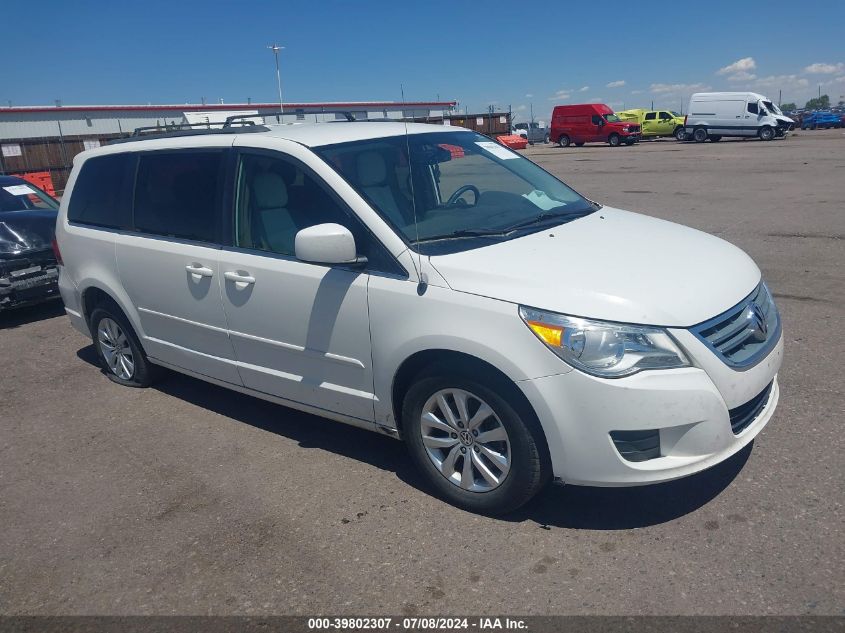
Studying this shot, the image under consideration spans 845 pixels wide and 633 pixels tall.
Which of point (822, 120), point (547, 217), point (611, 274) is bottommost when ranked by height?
point (822, 120)

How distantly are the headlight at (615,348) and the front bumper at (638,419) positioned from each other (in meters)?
0.05

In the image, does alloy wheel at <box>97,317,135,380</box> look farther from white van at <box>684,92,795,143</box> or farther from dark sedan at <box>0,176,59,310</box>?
white van at <box>684,92,795,143</box>

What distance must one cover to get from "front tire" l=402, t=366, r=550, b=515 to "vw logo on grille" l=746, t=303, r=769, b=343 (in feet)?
3.71

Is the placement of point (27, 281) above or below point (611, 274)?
below

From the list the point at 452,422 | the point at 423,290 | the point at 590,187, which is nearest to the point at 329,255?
the point at 423,290

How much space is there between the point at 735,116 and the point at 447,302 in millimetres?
38738

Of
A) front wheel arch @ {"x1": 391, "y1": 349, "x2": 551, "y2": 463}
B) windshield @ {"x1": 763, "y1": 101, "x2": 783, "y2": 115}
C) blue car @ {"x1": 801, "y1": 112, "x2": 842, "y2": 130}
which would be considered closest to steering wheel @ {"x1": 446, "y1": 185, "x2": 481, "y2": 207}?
front wheel arch @ {"x1": 391, "y1": 349, "x2": 551, "y2": 463}

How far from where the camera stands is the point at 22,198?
27.8ft

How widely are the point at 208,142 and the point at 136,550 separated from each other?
2427 millimetres

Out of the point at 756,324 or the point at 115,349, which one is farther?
the point at 115,349

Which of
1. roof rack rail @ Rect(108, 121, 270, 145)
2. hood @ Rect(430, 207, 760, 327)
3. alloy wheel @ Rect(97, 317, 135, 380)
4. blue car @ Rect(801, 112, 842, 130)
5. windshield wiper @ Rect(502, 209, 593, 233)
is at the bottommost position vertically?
blue car @ Rect(801, 112, 842, 130)

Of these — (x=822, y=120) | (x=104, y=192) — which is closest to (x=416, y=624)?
(x=104, y=192)

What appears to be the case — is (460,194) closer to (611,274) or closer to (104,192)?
(611,274)

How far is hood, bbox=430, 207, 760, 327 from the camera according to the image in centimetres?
300
